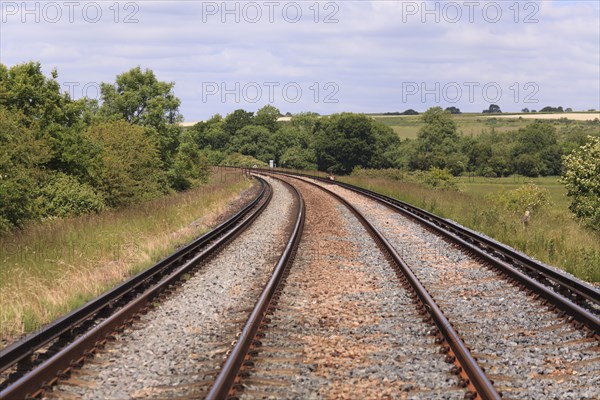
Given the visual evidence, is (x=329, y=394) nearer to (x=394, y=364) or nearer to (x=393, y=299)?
(x=394, y=364)

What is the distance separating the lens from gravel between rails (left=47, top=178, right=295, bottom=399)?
6.14 m

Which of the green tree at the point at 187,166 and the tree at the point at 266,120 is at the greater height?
the tree at the point at 266,120

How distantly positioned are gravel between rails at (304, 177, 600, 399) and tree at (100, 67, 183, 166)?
46309mm

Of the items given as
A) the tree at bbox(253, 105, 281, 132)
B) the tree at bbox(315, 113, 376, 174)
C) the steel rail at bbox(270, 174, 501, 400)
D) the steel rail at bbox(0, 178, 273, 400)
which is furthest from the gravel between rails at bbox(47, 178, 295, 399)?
the tree at bbox(253, 105, 281, 132)

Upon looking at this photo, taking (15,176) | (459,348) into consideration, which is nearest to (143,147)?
(15,176)

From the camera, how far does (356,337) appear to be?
789 centimetres

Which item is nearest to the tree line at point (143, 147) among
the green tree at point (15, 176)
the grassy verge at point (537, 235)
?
the green tree at point (15, 176)

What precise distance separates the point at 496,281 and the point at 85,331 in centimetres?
704

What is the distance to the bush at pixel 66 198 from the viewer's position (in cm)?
2603

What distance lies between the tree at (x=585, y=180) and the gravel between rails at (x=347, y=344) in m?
17.2

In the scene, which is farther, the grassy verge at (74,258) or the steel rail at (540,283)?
the grassy verge at (74,258)

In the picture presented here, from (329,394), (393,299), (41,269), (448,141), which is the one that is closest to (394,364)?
(329,394)

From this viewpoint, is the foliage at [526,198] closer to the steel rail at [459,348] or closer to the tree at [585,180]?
the tree at [585,180]

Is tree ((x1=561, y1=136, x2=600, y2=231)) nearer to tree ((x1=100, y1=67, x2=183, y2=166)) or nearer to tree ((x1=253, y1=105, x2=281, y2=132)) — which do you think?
tree ((x1=100, y1=67, x2=183, y2=166))
